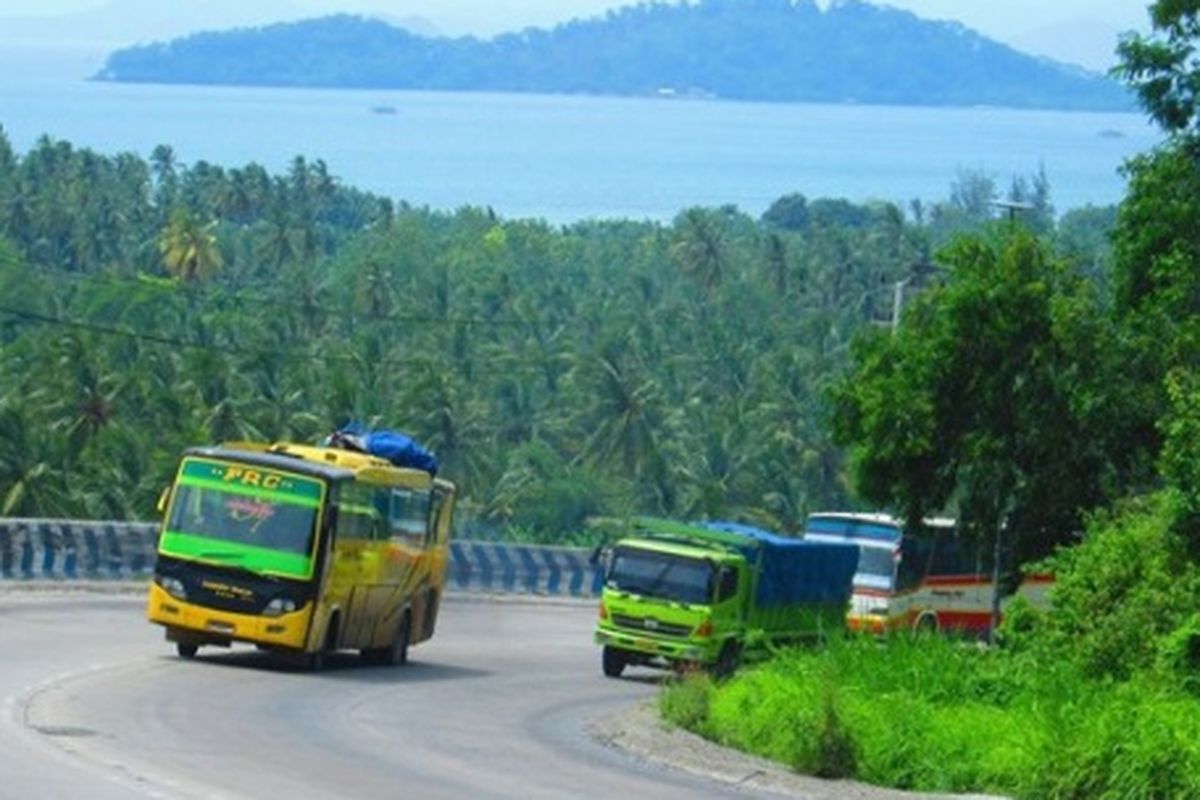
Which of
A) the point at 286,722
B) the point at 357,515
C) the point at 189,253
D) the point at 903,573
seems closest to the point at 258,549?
→ the point at 357,515

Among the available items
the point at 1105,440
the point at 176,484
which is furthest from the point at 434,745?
the point at 1105,440

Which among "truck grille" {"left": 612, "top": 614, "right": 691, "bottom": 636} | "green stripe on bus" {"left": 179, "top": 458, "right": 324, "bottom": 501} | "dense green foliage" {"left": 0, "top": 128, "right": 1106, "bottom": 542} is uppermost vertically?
"green stripe on bus" {"left": 179, "top": 458, "right": 324, "bottom": 501}

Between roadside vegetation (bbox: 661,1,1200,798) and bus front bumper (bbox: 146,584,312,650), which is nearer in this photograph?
roadside vegetation (bbox: 661,1,1200,798)

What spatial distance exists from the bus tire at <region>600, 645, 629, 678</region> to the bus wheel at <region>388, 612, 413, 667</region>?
355 centimetres

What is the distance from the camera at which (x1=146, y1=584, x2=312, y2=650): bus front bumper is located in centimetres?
3906

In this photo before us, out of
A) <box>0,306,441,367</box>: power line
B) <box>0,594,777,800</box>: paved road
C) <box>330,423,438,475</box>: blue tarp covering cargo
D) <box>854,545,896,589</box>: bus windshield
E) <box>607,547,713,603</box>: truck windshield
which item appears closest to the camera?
<box>0,594,777,800</box>: paved road

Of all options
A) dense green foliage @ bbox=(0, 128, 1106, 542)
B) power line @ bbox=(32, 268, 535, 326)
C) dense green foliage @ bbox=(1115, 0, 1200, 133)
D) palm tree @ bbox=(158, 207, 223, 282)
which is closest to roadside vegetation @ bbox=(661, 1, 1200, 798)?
dense green foliage @ bbox=(1115, 0, 1200, 133)

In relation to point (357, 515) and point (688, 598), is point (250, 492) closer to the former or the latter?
point (357, 515)

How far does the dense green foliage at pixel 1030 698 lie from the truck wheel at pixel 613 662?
8141 mm

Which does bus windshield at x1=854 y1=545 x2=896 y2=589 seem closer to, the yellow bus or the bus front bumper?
the yellow bus

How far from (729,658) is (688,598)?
101cm

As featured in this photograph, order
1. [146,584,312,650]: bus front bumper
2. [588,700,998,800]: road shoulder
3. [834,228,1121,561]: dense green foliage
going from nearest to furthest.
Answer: [588,700,998,800]: road shoulder → [146,584,312,650]: bus front bumper → [834,228,1121,561]: dense green foliage

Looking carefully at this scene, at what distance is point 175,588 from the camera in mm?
39219

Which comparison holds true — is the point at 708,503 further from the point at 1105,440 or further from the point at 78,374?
the point at 1105,440
